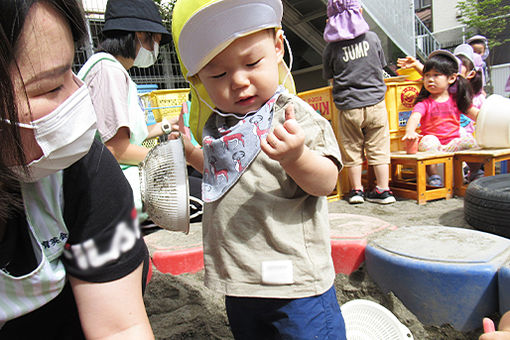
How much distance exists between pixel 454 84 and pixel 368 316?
2.99m

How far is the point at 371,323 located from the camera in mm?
1435

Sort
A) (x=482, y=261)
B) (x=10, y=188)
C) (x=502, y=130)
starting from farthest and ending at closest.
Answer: (x=502, y=130) → (x=482, y=261) → (x=10, y=188)

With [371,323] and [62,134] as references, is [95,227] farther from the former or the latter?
[371,323]

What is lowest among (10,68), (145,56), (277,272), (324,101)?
(277,272)

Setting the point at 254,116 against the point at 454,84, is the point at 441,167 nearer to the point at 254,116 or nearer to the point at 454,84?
the point at 454,84

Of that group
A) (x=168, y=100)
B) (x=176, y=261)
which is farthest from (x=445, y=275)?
(x=168, y=100)

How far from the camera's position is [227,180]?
108 centimetres

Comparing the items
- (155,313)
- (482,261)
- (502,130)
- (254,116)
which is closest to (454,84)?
(502,130)

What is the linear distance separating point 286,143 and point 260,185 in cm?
22

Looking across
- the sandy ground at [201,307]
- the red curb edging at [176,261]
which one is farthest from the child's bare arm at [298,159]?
the red curb edging at [176,261]

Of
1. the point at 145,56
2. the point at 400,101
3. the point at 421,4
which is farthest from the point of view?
the point at 421,4

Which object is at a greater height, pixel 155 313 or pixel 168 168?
pixel 168 168

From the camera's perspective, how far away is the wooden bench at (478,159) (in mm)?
2943

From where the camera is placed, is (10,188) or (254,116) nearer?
(10,188)
